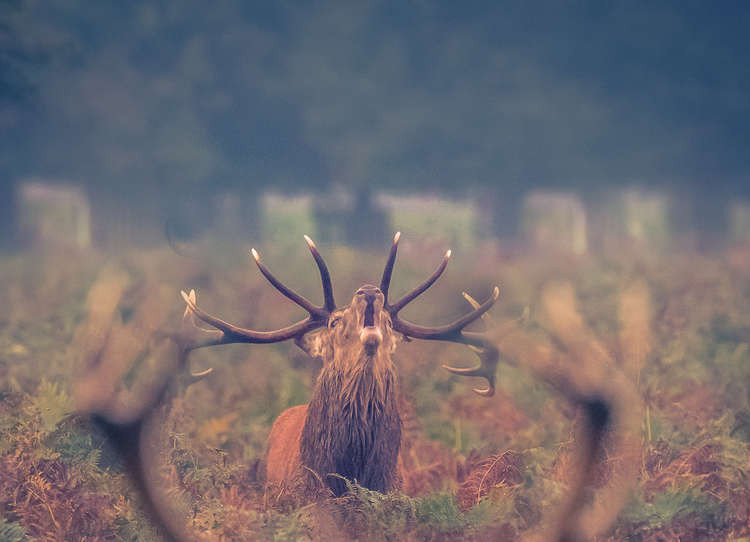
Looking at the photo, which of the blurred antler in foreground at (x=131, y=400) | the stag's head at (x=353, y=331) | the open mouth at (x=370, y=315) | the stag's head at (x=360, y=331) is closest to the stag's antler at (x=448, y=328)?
the stag's head at (x=353, y=331)

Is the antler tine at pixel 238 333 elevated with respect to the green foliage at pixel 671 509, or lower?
lower

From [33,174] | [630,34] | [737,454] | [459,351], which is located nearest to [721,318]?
[459,351]

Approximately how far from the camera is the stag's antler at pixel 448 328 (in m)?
3.05

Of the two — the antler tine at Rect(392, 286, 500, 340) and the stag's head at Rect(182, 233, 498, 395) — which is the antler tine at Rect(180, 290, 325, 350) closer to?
the stag's head at Rect(182, 233, 498, 395)

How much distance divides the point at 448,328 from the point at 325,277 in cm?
87

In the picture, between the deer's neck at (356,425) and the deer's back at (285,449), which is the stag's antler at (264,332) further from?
the deer's back at (285,449)

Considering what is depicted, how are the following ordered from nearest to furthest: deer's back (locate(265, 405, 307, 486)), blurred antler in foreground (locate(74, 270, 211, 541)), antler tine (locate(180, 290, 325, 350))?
→ blurred antler in foreground (locate(74, 270, 211, 541))
antler tine (locate(180, 290, 325, 350))
deer's back (locate(265, 405, 307, 486))

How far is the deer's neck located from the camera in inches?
111

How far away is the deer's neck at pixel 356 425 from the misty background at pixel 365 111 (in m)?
5.63

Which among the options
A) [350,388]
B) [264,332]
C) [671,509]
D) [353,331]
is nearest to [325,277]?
[353,331]

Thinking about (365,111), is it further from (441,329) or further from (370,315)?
(370,315)

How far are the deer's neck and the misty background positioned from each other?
5627mm

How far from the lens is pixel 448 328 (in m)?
3.26

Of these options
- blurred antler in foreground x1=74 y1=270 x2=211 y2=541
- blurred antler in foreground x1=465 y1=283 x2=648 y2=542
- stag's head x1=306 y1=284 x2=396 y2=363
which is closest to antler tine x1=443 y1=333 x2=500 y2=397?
stag's head x1=306 y1=284 x2=396 y2=363
